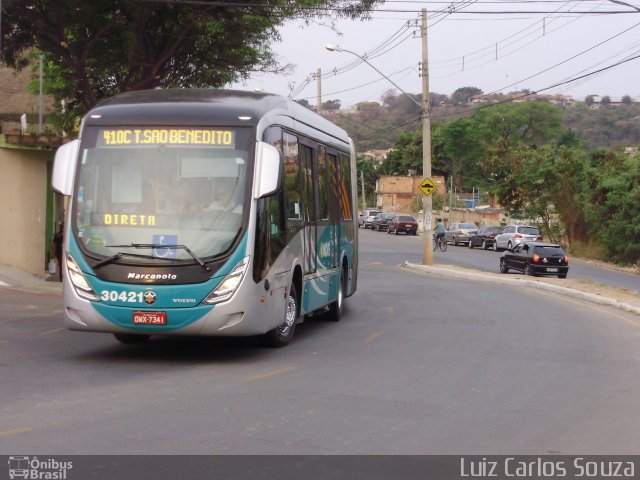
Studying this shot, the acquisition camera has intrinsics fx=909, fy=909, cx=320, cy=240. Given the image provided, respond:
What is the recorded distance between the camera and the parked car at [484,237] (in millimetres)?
57753

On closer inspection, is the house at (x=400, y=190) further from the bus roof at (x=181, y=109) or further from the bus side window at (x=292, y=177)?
the bus roof at (x=181, y=109)

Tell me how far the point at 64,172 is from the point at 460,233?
51.7 metres

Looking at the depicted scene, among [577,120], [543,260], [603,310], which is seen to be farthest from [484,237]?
[577,120]

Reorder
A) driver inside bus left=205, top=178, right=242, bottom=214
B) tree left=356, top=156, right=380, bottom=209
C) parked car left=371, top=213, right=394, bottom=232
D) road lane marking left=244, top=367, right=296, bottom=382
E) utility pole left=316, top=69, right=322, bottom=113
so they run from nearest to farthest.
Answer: road lane marking left=244, top=367, right=296, bottom=382 → driver inside bus left=205, top=178, right=242, bottom=214 → utility pole left=316, top=69, right=322, bottom=113 → parked car left=371, top=213, right=394, bottom=232 → tree left=356, top=156, right=380, bottom=209

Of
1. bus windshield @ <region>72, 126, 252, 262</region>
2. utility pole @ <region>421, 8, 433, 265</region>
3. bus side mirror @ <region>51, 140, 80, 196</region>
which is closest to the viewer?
bus windshield @ <region>72, 126, 252, 262</region>

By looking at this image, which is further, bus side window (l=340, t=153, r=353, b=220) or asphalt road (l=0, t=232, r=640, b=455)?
bus side window (l=340, t=153, r=353, b=220)

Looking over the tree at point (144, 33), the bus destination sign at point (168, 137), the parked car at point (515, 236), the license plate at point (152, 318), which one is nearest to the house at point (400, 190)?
the parked car at point (515, 236)

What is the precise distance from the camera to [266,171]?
1128cm

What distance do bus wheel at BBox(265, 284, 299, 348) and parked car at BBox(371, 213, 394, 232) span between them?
64418 mm

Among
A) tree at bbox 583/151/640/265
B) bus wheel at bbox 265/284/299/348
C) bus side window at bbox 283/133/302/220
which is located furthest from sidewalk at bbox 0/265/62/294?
tree at bbox 583/151/640/265

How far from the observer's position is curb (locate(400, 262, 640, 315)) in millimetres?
21797

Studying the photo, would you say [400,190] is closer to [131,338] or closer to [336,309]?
[336,309]

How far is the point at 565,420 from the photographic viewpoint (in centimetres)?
867

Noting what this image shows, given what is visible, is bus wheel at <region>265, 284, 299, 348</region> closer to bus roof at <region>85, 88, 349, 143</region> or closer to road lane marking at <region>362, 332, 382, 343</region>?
road lane marking at <region>362, 332, 382, 343</region>
